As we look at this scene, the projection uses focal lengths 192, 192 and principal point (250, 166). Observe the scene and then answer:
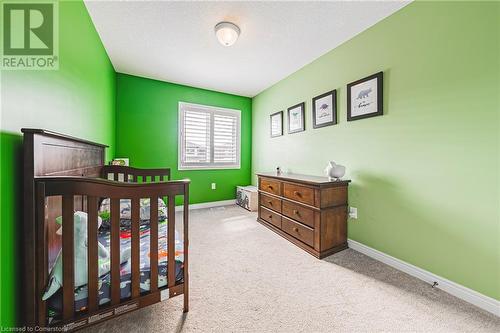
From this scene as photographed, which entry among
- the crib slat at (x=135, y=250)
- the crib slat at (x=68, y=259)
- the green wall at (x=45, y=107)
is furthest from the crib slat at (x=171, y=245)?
the green wall at (x=45, y=107)

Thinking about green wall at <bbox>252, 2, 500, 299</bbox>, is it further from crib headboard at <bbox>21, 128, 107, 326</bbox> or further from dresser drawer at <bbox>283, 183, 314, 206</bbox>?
crib headboard at <bbox>21, 128, 107, 326</bbox>

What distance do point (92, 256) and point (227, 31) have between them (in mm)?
2109

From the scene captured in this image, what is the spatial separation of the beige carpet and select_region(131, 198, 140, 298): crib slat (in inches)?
13.4

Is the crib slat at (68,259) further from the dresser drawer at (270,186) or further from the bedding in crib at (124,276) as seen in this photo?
the dresser drawer at (270,186)

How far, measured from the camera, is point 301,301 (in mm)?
1353

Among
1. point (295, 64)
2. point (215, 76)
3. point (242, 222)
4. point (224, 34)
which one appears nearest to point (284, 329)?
point (242, 222)

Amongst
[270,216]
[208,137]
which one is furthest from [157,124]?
[270,216]

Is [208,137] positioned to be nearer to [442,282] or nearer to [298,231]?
[298,231]

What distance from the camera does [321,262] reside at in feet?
6.12

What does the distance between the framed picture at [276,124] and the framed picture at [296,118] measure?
0.22 metres

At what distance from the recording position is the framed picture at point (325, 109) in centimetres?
234

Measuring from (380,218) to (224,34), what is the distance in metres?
2.41

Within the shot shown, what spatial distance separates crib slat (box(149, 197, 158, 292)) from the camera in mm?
1025

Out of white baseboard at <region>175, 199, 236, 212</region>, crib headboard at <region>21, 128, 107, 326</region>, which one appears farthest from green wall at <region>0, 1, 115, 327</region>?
white baseboard at <region>175, 199, 236, 212</region>
